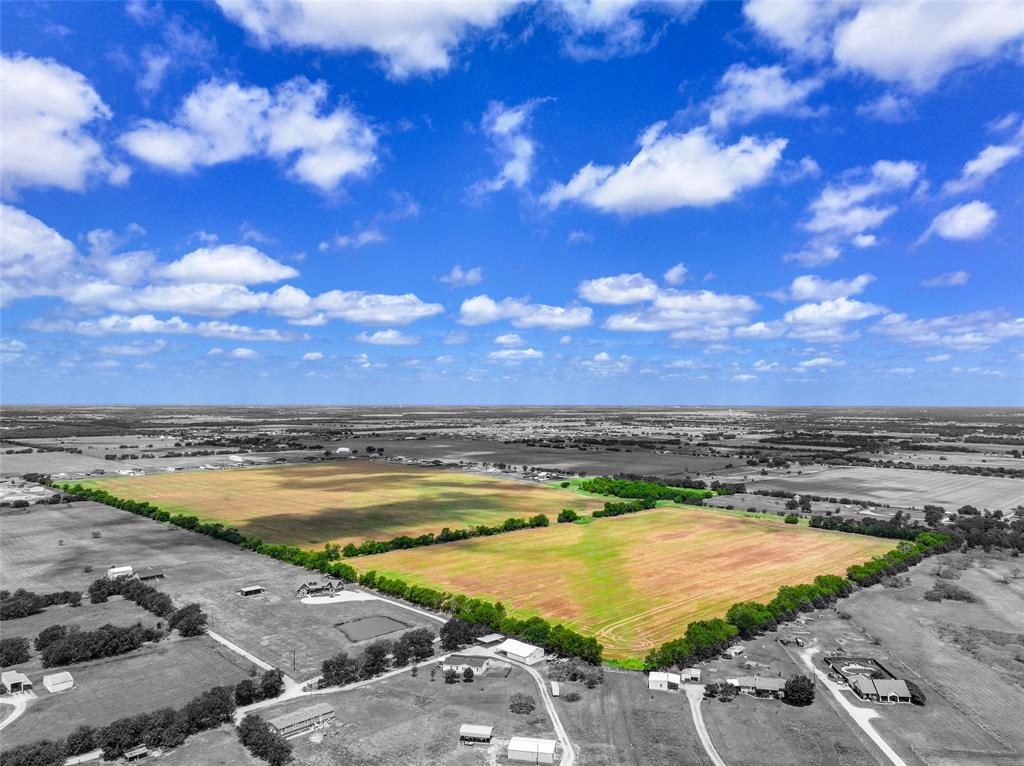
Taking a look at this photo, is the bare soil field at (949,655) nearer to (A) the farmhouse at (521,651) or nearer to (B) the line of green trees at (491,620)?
(B) the line of green trees at (491,620)

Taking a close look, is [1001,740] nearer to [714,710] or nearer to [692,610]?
[714,710]

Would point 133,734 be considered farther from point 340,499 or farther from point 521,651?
point 340,499

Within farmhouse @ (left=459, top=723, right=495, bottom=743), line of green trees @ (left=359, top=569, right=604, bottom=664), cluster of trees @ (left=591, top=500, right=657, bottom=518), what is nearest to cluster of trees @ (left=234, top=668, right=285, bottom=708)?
farmhouse @ (left=459, top=723, right=495, bottom=743)

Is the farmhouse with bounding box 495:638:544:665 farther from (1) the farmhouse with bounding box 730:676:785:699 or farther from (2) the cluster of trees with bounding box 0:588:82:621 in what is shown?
(2) the cluster of trees with bounding box 0:588:82:621

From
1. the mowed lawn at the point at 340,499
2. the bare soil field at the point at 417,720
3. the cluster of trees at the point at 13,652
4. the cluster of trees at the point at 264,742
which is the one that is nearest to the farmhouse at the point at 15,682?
the cluster of trees at the point at 13,652

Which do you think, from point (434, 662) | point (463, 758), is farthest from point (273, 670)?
point (463, 758)

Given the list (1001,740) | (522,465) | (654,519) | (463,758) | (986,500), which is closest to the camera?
(463,758)
